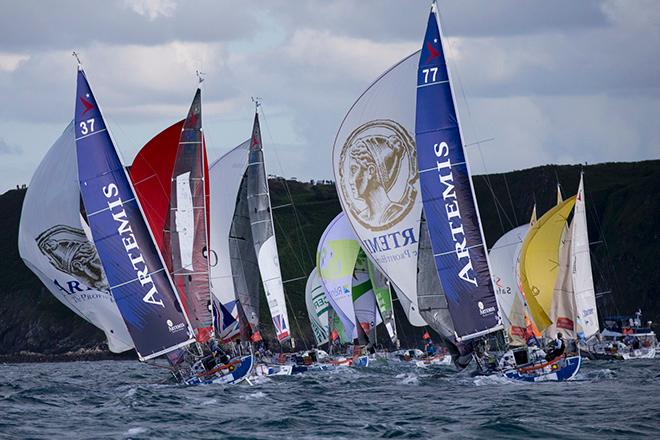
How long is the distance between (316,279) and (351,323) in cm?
682

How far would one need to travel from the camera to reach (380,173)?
37344 millimetres

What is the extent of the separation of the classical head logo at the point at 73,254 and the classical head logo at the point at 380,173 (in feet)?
25.4

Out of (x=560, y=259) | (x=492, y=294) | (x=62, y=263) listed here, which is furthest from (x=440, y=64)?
(x=560, y=259)

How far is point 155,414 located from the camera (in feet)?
96.2

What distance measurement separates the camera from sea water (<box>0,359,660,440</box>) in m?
25.8

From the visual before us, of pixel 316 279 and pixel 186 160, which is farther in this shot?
pixel 316 279

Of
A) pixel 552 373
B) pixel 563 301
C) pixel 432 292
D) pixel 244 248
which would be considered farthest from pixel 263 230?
pixel 552 373

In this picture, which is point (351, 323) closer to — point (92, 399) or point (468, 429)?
point (92, 399)

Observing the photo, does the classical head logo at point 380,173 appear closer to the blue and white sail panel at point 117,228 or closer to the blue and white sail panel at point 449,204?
the blue and white sail panel at point 449,204

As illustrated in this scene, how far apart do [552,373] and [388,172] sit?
7633 millimetres

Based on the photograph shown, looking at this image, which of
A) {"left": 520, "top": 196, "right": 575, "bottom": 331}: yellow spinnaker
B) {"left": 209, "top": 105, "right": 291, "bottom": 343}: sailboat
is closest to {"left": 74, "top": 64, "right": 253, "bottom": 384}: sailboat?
{"left": 209, "top": 105, "right": 291, "bottom": 343}: sailboat

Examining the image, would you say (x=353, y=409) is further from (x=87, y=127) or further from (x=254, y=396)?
(x=87, y=127)

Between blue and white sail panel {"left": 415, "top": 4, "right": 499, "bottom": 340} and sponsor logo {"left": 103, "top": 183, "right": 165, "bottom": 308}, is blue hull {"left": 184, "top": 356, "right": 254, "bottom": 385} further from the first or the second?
blue and white sail panel {"left": 415, "top": 4, "right": 499, "bottom": 340}

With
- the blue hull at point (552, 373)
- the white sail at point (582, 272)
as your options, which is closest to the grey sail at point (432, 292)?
the blue hull at point (552, 373)
